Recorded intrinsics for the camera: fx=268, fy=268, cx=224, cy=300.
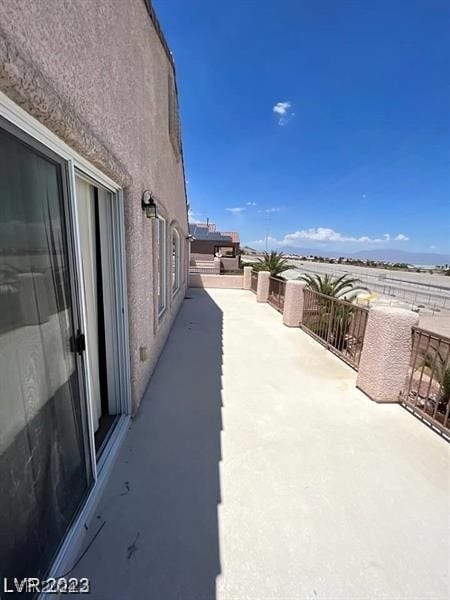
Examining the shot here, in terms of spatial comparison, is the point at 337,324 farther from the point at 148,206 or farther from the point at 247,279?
the point at 247,279

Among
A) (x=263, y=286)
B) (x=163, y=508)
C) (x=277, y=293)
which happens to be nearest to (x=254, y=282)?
(x=263, y=286)

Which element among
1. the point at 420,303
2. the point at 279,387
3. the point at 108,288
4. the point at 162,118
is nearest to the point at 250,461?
the point at 279,387

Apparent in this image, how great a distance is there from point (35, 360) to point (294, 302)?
20.0 ft

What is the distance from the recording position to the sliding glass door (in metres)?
1.14

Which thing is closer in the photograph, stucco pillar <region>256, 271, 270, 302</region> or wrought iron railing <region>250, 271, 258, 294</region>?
stucco pillar <region>256, 271, 270, 302</region>

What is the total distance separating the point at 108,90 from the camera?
6.37ft

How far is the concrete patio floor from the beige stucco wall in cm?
92

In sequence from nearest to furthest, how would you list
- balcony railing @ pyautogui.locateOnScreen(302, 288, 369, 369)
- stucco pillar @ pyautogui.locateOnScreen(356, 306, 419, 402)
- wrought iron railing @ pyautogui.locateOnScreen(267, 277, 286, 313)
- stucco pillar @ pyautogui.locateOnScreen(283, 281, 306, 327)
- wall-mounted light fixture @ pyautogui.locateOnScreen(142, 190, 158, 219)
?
wall-mounted light fixture @ pyautogui.locateOnScreen(142, 190, 158, 219), stucco pillar @ pyautogui.locateOnScreen(356, 306, 419, 402), balcony railing @ pyautogui.locateOnScreen(302, 288, 369, 369), stucco pillar @ pyautogui.locateOnScreen(283, 281, 306, 327), wrought iron railing @ pyautogui.locateOnScreen(267, 277, 286, 313)

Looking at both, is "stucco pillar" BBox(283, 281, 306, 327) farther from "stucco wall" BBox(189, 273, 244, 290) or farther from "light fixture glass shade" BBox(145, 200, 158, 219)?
"stucco wall" BBox(189, 273, 244, 290)

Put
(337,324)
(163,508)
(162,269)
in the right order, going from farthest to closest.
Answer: (162,269), (337,324), (163,508)

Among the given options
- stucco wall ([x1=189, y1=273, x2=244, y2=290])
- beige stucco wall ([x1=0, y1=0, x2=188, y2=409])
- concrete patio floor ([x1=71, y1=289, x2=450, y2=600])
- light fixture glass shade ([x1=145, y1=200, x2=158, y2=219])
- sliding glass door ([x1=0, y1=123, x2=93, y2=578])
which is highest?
beige stucco wall ([x1=0, y1=0, x2=188, y2=409])

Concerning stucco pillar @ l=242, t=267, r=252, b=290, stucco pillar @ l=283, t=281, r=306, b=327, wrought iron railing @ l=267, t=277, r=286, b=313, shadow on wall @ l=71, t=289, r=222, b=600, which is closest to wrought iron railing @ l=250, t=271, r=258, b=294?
stucco pillar @ l=242, t=267, r=252, b=290

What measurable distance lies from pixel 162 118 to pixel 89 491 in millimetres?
4789

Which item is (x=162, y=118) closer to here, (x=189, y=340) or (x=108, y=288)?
(x=108, y=288)
